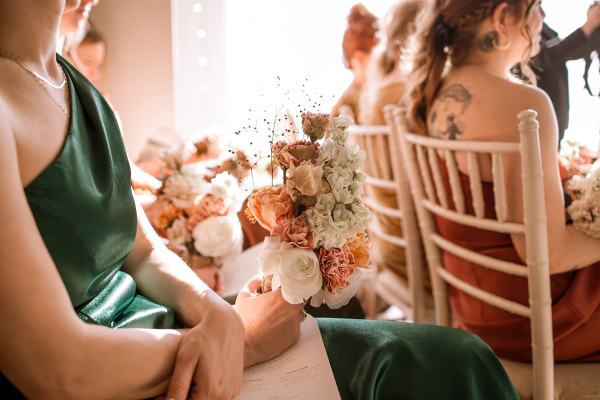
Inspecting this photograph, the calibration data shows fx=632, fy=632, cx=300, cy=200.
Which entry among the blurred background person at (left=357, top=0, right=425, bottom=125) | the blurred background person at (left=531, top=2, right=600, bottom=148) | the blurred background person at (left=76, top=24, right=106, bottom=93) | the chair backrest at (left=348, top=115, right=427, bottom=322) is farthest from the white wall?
the blurred background person at (left=531, top=2, right=600, bottom=148)

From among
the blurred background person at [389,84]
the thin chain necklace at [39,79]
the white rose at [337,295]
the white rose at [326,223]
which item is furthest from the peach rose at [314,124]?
the blurred background person at [389,84]

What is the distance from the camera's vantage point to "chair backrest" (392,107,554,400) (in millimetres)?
1296

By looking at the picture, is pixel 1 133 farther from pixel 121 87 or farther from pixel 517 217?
pixel 121 87

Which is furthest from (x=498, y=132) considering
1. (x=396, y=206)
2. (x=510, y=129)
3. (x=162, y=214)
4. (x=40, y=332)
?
(x=40, y=332)

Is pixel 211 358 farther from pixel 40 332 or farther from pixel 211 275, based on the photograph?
pixel 211 275

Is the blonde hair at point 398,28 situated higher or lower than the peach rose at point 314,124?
higher

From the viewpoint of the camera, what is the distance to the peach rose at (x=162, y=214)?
1.76 meters

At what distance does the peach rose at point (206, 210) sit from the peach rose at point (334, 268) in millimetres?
796

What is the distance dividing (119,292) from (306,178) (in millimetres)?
325

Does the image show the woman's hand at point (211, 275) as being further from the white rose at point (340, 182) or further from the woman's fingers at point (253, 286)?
the white rose at point (340, 182)

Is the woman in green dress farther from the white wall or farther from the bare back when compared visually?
the white wall

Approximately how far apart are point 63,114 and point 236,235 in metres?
0.96

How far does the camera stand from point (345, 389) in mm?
Result: 966

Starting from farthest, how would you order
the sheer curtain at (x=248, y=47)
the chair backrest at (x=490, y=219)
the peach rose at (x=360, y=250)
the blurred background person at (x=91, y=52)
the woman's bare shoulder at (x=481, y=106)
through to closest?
the sheer curtain at (x=248, y=47), the blurred background person at (x=91, y=52), the woman's bare shoulder at (x=481, y=106), the chair backrest at (x=490, y=219), the peach rose at (x=360, y=250)
